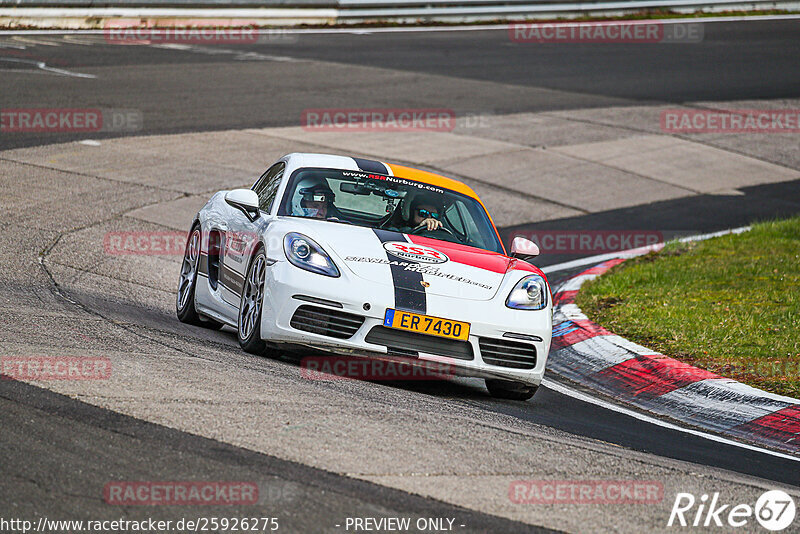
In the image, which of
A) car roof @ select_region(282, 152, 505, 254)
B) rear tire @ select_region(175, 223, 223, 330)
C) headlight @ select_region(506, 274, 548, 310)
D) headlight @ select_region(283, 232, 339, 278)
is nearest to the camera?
headlight @ select_region(283, 232, 339, 278)

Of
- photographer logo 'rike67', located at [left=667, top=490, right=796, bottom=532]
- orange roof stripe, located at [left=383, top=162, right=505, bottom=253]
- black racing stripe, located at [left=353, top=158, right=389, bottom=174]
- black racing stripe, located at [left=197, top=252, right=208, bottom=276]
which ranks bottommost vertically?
photographer logo 'rike67', located at [left=667, top=490, right=796, bottom=532]

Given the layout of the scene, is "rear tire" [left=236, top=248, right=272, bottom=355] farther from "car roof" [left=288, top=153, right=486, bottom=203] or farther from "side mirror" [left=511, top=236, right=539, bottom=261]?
"side mirror" [left=511, top=236, right=539, bottom=261]

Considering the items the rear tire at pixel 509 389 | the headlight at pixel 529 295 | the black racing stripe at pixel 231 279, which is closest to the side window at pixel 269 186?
the black racing stripe at pixel 231 279

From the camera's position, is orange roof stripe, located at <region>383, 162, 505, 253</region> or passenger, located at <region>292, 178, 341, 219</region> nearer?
passenger, located at <region>292, 178, 341, 219</region>

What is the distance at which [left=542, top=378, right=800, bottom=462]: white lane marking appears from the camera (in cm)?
662

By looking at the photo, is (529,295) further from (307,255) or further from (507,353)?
(307,255)

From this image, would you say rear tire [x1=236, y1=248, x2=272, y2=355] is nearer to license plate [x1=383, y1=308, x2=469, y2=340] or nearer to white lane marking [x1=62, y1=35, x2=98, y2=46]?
license plate [x1=383, y1=308, x2=469, y2=340]

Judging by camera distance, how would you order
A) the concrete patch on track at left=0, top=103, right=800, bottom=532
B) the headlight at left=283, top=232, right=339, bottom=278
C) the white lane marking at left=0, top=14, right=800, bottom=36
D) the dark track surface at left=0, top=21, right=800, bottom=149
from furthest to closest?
the white lane marking at left=0, top=14, right=800, bottom=36 < the dark track surface at left=0, top=21, right=800, bottom=149 < the headlight at left=283, top=232, right=339, bottom=278 < the concrete patch on track at left=0, top=103, right=800, bottom=532

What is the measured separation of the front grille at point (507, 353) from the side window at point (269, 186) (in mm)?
2092

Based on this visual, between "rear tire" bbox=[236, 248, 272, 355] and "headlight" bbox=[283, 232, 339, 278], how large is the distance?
211 mm

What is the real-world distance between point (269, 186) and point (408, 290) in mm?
2170

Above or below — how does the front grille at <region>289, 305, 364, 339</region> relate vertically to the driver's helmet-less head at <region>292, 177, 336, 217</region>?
below

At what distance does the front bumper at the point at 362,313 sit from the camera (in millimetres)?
6840

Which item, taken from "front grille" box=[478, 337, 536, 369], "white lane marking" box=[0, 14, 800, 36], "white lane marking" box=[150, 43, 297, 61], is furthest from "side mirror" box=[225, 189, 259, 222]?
"white lane marking" box=[0, 14, 800, 36]
